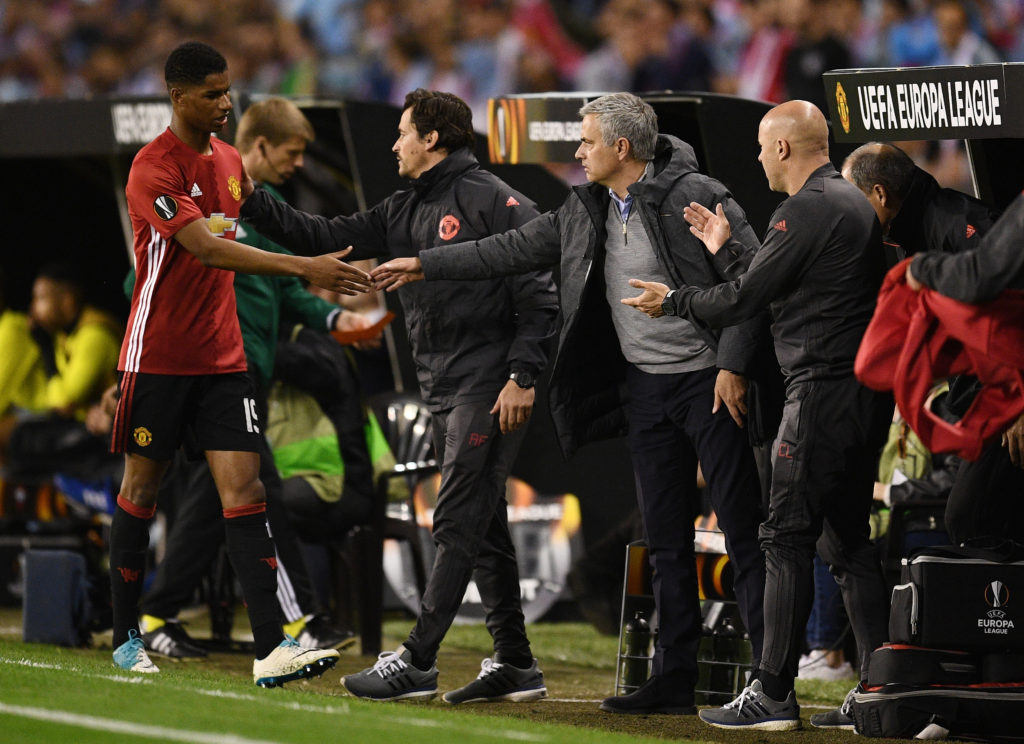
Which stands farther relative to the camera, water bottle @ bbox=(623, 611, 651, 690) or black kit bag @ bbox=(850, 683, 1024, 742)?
water bottle @ bbox=(623, 611, 651, 690)

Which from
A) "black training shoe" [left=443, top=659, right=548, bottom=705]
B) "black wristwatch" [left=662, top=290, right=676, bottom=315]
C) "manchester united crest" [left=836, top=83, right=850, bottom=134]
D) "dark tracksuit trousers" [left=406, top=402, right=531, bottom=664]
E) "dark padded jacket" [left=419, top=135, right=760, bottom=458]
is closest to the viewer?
"black wristwatch" [left=662, top=290, right=676, bottom=315]

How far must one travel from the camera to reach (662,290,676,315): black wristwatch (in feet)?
18.1

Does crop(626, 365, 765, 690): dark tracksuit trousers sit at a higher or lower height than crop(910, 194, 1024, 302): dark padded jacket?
lower

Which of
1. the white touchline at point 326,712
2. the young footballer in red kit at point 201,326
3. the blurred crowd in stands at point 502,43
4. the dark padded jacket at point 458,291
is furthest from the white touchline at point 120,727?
the blurred crowd in stands at point 502,43

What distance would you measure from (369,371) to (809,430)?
515 centimetres

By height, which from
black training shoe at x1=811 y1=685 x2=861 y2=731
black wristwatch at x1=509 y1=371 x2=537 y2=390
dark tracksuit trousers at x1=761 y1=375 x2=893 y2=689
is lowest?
black training shoe at x1=811 y1=685 x2=861 y2=731

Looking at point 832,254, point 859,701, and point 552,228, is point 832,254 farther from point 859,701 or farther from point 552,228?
point 859,701

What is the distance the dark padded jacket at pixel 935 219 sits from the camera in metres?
5.73

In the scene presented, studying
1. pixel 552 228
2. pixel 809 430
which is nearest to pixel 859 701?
pixel 809 430

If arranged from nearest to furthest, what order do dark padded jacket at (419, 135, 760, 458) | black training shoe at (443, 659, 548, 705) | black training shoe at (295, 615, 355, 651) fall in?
dark padded jacket at (419, 135, 760, 458)
black training shoe at (443, 659, 548, 705)
black training shoe at (295, 615, 355, 651)

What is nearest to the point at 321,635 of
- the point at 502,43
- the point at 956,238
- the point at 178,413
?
the point at 178,413

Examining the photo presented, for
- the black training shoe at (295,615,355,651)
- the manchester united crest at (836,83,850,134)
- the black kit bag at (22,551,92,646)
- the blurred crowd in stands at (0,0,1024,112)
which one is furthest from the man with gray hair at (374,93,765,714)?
the blurred crowd in stands at (0,0,1024,112)

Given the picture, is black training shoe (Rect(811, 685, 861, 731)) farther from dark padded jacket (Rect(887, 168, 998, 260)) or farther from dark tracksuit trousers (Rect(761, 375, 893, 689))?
dark padded jacket (Rect(887, 168, 998, 260))

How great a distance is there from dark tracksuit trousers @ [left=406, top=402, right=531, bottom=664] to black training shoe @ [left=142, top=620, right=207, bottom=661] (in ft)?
5.68
